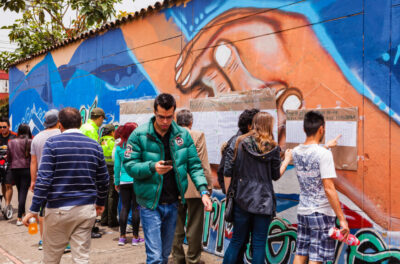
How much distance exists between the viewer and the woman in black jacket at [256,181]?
11.9ft

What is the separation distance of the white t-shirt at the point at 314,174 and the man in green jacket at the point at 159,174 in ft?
2.91

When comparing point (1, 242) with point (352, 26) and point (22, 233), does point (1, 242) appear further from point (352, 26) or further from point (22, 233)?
point (352, 26)

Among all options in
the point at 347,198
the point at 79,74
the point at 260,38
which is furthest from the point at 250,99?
the point at 79,74

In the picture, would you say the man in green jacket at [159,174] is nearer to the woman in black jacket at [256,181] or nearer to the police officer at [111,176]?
the woman in black jacket at [256,181]

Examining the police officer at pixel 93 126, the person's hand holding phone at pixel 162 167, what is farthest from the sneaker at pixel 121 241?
the person's hand holding phone at pixel 162 167

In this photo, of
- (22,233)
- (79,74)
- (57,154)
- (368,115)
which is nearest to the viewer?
(57,154)

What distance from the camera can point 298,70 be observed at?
4.42m

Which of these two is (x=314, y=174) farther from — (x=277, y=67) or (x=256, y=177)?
(x=277, y=67)

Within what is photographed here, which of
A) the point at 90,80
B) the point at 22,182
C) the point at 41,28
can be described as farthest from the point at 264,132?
the point at 41,28

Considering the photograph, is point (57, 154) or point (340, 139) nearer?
point (57, 154)

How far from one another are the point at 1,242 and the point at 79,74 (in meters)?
4.42

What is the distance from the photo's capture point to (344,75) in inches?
156

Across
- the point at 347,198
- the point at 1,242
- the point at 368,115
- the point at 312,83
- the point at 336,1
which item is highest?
the point at 336,1

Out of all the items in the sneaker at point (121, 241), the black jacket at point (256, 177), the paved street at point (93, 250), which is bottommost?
the paved street at point (93, 250)
